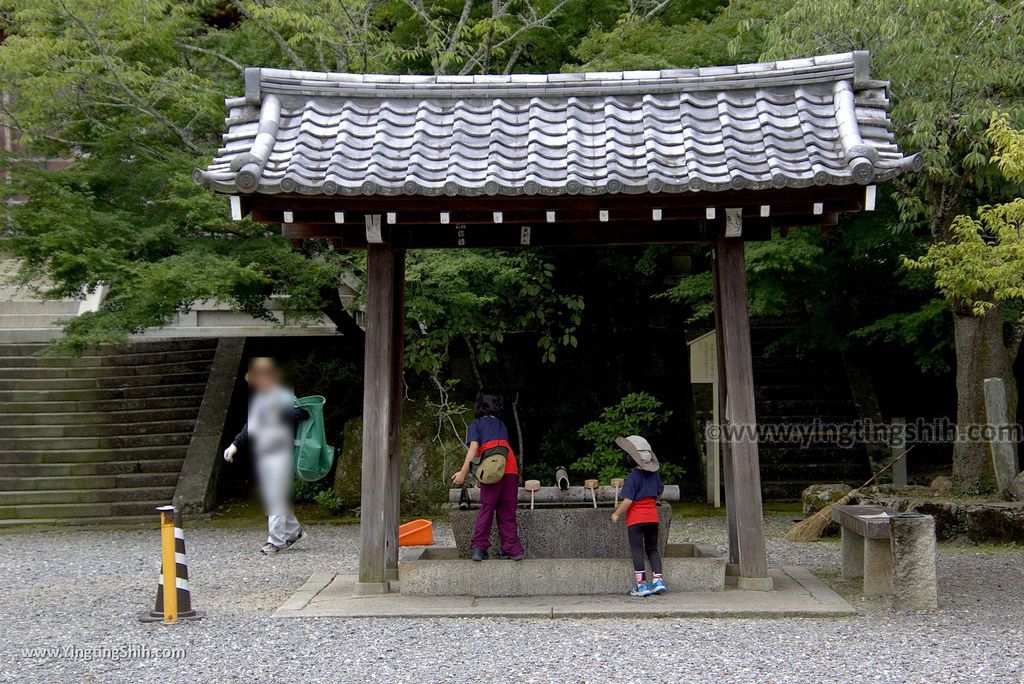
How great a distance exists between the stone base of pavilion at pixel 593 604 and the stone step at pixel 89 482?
23.7ft

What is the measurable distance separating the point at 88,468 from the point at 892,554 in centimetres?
1149

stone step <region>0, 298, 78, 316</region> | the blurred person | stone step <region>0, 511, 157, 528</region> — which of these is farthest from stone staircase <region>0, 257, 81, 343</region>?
the blurred person

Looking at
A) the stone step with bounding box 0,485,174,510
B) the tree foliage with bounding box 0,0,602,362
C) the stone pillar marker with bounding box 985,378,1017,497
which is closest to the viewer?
the stone pillar marker with bounding box 985,378,1017,497

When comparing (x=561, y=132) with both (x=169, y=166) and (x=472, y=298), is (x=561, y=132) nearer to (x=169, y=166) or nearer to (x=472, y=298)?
(x=472, y=298)

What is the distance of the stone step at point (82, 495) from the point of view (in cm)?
1384

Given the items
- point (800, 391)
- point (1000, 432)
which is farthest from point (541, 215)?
point (800, 391)

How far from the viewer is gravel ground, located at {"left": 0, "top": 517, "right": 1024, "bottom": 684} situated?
18.6 ft

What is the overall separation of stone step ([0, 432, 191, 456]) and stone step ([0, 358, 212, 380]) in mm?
1885

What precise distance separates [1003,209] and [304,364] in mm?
11546

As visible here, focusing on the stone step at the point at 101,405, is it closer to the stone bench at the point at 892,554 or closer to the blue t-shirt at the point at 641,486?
the blue t-shirt at the point at 641,486

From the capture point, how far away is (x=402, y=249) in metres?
8.12

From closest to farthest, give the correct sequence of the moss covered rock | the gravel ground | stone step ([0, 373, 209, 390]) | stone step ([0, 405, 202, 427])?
the gravel ground
the moss covered rock
stone step ([0, 405, 202, 427])
stone step ([0, 373, 209, 390])

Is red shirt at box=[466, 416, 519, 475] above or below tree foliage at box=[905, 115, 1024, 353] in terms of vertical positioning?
below

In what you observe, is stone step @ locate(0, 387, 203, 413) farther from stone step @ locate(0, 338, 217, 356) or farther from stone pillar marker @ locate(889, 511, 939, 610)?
stone pillar marker @ locate(889, 511, 939, 610)
